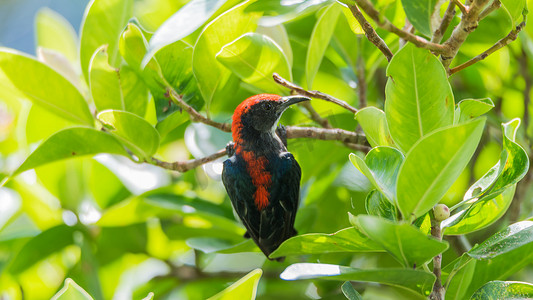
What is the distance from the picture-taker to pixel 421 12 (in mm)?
1301

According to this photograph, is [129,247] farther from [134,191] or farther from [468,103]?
[468,103]

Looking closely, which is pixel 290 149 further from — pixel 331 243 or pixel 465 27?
pixel 465 27

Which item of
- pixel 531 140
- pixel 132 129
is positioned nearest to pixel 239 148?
pixel 132 129

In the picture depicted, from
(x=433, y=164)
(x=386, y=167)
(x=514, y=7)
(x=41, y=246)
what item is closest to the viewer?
(x=433, y=164)

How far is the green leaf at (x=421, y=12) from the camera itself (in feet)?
4.24

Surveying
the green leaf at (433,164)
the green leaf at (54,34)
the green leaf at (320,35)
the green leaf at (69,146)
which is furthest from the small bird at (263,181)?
the green leaf at (54,34)

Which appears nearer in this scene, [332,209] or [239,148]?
[239,148]

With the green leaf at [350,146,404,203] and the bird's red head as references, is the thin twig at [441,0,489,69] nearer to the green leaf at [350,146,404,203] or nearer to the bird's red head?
the green leaf at [350,146,404,203]

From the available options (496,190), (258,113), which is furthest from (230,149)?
(496,190)

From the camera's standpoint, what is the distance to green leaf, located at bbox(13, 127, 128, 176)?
158cm

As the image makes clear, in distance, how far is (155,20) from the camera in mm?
2189

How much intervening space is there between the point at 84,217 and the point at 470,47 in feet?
5.19

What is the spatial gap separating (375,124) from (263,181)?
62 cm

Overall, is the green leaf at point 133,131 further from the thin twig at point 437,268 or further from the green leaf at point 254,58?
the thin twig at point 437,268
